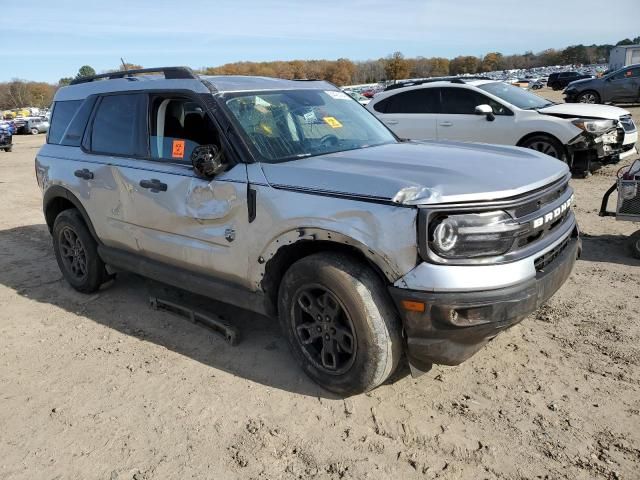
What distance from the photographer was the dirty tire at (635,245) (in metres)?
5.18

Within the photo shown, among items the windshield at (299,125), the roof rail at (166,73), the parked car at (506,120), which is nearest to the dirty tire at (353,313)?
the windshield at (299,125)

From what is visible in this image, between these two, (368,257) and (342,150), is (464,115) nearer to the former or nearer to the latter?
(342,150)

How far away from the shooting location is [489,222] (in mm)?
2723

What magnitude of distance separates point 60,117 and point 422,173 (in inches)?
154

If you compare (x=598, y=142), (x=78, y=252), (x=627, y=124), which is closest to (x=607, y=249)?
(x=598, y=142)

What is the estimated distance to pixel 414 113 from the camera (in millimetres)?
9750

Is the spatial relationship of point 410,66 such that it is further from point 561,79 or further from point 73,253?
point 73,253

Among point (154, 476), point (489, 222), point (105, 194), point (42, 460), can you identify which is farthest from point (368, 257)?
point (105, 194)

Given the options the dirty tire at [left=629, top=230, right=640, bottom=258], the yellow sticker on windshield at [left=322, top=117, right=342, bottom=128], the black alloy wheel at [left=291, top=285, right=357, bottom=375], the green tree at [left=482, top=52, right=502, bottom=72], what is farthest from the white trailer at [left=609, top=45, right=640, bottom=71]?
the green tree at [left=482, top=52, right=502, bottom=72]

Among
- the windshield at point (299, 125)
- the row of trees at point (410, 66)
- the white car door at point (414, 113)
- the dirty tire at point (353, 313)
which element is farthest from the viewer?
the row of trees at point (410, 66)

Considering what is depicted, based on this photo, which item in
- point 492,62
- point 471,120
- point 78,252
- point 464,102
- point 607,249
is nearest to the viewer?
point 78,252

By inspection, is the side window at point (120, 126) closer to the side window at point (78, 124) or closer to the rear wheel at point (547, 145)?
Result: the side window at point (78, 124)

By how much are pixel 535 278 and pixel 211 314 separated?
2473 millimetres

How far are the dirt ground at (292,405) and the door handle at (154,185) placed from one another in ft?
3.86
